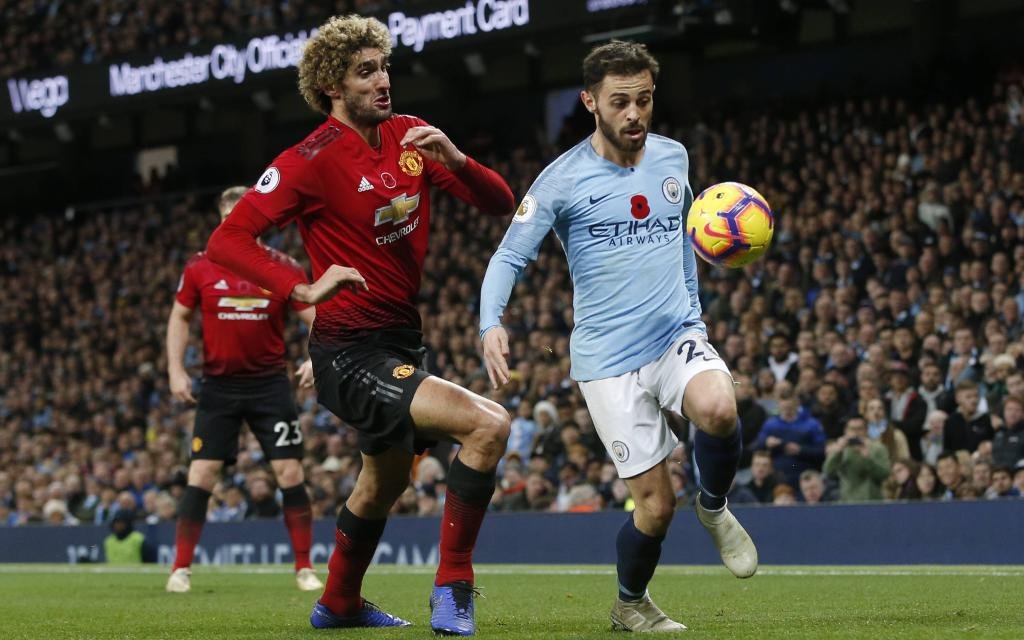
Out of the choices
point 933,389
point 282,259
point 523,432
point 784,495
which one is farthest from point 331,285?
point 523,432

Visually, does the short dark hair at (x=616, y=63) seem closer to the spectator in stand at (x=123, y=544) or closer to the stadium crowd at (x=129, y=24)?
the spectator in stand at (x=123, y=544)

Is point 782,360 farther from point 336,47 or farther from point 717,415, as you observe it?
point 336,47

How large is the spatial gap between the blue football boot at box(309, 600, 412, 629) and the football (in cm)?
208

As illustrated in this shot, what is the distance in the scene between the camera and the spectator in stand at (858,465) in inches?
508

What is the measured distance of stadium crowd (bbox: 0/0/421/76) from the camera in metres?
24.4

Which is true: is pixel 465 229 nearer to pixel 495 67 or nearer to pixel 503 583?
pixel 495 67

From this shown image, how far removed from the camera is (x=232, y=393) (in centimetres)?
1030

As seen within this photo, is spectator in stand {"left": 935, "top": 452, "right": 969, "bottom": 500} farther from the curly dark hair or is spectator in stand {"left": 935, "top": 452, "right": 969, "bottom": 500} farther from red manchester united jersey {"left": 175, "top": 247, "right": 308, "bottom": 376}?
the curly dark hair

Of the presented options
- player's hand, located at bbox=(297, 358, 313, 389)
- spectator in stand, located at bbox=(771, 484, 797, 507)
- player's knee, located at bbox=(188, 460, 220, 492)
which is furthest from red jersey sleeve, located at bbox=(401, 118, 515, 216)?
spectator in stand, located at bbox=(771, 484, 797, 507)

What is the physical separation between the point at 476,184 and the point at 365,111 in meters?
0.54

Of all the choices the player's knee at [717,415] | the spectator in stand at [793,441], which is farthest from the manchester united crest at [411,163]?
the spectator in stand at [793,441]

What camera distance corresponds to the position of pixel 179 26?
26.5m

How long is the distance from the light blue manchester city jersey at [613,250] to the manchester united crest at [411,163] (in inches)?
18.1

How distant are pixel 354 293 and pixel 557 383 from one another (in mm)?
11073
